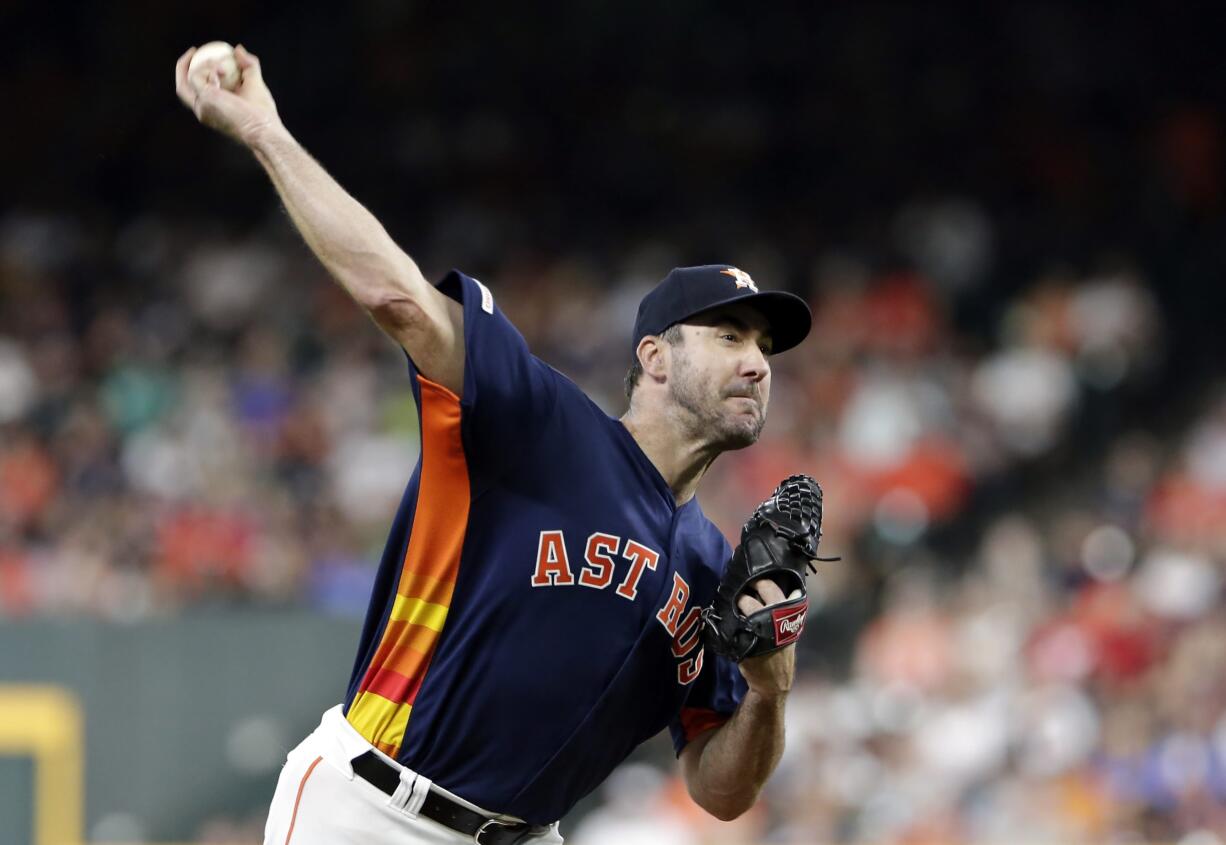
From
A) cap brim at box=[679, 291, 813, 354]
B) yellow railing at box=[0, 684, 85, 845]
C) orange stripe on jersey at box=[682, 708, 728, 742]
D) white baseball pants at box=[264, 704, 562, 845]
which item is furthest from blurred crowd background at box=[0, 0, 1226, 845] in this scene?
white baseball pants at box=[264, 704, 562, 845]

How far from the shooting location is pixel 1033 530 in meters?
9.03

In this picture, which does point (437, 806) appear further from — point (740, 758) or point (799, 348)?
point (799, 348)

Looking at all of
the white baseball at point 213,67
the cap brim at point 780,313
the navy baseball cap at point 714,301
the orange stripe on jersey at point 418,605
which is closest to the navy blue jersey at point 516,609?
the orange stripe on jersey at point 418,605

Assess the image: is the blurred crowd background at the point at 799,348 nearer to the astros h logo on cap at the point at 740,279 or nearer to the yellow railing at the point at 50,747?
the yellow railing at the point at 50,747

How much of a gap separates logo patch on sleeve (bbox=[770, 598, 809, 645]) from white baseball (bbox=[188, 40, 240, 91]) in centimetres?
138

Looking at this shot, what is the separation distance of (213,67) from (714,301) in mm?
1077

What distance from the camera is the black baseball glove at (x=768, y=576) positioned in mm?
3223

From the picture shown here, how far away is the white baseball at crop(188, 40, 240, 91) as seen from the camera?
2.97 metres

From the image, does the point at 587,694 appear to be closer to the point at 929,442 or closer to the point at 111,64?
the point at 929,442

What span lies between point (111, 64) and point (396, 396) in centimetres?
455

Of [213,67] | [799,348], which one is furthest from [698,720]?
[799,348]

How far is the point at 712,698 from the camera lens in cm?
375

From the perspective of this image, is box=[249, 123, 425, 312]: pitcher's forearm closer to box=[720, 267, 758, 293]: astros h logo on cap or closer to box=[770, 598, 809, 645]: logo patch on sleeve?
box=[720, 267, 758, 293]: astros h logo on cap

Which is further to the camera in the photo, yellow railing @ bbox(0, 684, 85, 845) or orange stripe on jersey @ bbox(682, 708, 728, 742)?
yellow railing @ bbox(0, 684, 85, 845)
